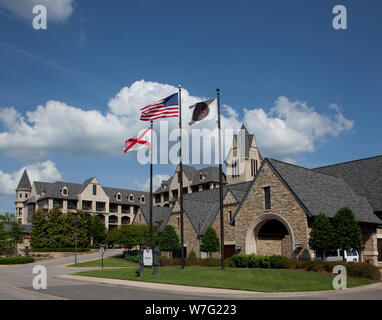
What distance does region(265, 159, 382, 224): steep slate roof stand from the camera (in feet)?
110

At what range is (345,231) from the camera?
30.5m

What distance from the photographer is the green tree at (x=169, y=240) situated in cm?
4938

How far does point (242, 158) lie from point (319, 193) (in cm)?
5260

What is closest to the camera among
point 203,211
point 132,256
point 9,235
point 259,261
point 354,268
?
point 354,268

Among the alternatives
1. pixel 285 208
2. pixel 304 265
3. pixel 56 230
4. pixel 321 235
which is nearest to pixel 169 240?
pixel 285 208

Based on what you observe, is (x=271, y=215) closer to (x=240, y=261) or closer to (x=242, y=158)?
(x=240, y=261)

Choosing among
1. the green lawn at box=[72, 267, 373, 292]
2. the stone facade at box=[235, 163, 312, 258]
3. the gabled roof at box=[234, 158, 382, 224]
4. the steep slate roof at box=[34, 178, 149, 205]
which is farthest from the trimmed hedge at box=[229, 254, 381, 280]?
the steep slate roof at box=[34, 178, 149, 205]

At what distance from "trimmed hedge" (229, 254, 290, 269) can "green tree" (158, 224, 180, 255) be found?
1620 centimetres

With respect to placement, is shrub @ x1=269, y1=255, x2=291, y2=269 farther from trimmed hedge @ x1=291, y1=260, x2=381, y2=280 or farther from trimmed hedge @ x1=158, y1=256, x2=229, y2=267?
trimmed hedge @ x1=158, y1=256, x2=229, y2=267

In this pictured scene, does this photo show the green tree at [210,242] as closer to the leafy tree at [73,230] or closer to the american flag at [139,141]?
the american flag at [139,141]
